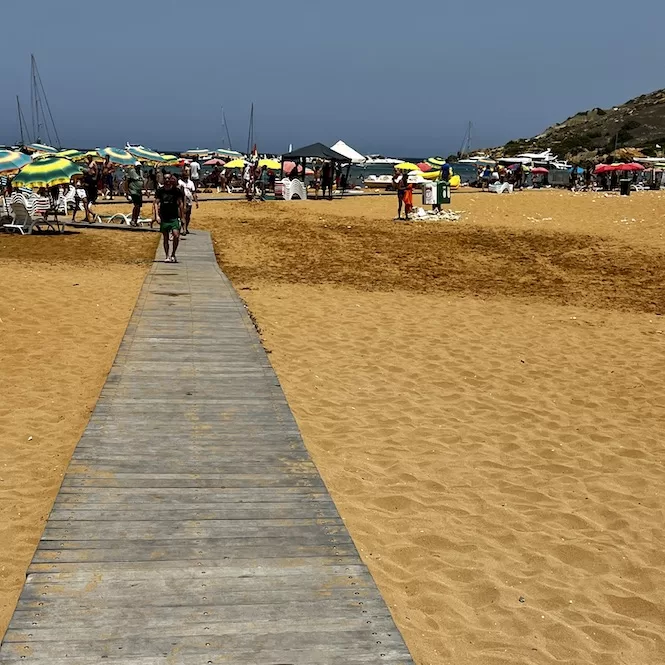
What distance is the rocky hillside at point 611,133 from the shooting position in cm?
8125

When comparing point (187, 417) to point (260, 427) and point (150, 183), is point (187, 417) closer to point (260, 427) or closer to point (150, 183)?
point (260, 427)

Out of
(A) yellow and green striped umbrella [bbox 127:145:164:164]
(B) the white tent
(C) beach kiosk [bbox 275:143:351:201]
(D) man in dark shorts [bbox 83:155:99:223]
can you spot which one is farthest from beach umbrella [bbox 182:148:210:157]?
(D) man in dark shorts [bbox 83:155:99:223]

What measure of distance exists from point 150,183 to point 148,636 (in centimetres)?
2259

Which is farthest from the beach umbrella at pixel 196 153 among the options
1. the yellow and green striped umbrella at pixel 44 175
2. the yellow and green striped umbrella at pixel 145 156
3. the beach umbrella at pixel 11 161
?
the yellow and green striped umbrella at pixel 44 175

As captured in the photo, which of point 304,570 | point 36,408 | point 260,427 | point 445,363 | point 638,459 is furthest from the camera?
point 445,363

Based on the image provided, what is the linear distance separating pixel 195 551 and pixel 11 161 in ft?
67.1

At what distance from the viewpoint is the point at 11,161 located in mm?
21578

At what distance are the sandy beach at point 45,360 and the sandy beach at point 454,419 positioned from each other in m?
0.02

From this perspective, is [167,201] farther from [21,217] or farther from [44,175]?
[21,217]

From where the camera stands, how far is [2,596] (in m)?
3.86

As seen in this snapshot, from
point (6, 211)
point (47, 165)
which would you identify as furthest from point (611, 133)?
point (47, 165)

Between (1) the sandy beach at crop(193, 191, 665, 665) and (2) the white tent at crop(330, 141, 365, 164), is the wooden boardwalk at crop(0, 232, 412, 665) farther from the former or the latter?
(2) the white tent at crop(330, 141, 365, 164)

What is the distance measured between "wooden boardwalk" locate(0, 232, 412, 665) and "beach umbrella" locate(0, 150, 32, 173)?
1702 centimetres

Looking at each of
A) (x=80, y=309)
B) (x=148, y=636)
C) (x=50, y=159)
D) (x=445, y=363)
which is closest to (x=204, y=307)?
(x=80, y=309)
